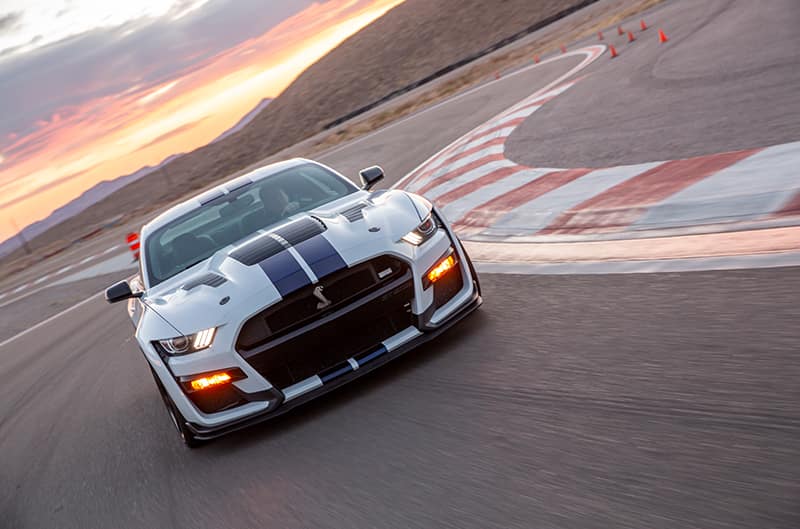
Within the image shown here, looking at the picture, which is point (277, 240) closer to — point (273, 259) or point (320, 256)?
point (273, 259)

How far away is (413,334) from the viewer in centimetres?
452

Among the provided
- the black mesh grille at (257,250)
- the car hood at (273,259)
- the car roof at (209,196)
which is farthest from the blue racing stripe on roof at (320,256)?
the car roof at (209,196)

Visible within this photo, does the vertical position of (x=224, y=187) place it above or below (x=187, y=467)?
above

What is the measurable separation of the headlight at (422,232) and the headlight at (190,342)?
113 centimetres

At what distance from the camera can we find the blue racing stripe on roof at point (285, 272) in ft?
14.2

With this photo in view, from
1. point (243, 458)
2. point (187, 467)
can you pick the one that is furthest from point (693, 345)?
point (187, 467)

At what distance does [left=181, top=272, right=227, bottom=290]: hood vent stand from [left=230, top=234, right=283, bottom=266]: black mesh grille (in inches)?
6.4

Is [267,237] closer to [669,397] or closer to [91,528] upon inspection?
[91,528]

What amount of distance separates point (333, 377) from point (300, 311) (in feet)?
1.23

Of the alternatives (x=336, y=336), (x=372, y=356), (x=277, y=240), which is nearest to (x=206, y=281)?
(x=277, y=240)

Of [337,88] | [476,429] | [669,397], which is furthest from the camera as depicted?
[337,88]

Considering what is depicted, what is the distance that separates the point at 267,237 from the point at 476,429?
2020 mm

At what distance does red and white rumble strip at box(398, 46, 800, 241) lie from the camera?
17.0ft

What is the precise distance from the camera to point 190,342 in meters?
4.39
